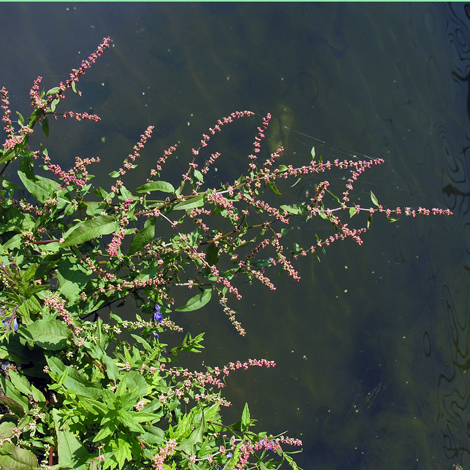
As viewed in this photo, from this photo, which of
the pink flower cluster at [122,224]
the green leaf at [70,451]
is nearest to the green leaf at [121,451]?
the green leaf at [70,451]

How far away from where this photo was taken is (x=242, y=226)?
1723 millimetres

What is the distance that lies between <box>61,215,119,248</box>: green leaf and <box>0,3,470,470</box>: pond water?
102cm

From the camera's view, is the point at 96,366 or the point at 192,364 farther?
the point at 192,364

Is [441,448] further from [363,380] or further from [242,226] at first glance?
[242,226]

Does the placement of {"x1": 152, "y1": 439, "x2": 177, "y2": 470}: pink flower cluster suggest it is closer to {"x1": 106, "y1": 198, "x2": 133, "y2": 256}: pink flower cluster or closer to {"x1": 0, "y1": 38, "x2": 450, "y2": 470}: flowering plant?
{"x1": 0, "y1": 38, "x2": 450, "y2": 470}: flowering plant

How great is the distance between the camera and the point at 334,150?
281 cm

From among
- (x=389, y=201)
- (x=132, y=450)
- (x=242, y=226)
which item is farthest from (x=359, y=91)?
(x=132, y=450)

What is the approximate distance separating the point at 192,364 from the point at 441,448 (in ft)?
6.82

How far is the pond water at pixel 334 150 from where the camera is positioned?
2502 millimetres

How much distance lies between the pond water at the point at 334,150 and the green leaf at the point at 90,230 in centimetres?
102

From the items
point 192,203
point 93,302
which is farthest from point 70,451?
point 192,203

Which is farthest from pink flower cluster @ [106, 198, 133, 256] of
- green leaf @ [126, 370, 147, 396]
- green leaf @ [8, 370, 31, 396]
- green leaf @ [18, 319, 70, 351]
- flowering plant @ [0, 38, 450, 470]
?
green leaf @ [8, 370, 31, 396]

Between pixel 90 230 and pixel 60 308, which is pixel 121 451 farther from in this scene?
pixel 90 230

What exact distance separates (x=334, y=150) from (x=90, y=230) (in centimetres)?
188
